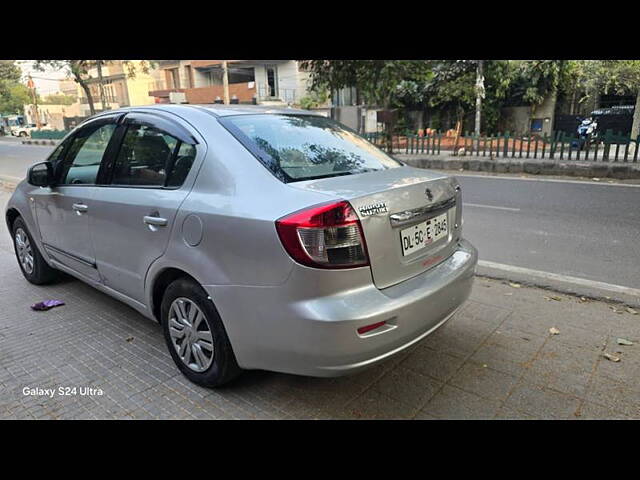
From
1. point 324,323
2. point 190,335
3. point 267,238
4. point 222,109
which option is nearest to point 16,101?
point 222,109

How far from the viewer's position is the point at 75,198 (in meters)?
3.53

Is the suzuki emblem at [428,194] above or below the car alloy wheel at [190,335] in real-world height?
above

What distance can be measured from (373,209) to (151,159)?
1574 mm

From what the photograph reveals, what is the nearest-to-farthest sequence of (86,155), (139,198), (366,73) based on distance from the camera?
(139,198) < (86,155) < (366,73)

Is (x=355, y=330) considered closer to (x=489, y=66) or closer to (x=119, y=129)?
(x=119, y=129)

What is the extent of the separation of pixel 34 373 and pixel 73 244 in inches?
42.1

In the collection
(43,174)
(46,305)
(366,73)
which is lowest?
(46,305)

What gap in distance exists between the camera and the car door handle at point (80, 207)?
135 inches

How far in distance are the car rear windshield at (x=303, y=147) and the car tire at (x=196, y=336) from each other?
83cm

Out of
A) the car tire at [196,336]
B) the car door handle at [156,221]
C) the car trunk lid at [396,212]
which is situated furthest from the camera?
the car door handle at [156,221]

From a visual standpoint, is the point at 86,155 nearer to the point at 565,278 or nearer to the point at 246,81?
the point at 565,278

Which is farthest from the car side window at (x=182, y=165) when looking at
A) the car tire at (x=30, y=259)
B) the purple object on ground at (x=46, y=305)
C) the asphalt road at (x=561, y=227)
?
the asphalt road at (x=561, y=227)

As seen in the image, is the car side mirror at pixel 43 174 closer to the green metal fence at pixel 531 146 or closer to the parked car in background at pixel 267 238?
the parked car in background at pixel 267 238

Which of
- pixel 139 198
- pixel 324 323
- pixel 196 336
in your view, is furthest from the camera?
pixel 139 198
